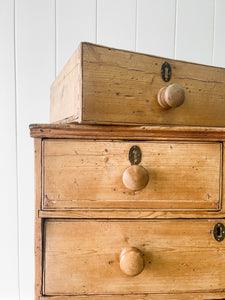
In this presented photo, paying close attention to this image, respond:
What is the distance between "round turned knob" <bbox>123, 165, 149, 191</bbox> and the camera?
0.57 m

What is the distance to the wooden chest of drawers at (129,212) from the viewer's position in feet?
1.92

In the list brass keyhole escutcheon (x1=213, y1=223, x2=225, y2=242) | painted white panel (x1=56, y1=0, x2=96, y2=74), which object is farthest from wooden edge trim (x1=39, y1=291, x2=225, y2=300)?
painted white panel (x1=56, y1=0, x2=96, y2=74)

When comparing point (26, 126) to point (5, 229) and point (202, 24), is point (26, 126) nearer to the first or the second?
point (5, 229)

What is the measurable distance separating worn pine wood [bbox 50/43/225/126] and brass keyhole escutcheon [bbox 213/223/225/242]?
10.8 inches

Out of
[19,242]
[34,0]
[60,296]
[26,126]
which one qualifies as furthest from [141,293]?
[34,0]

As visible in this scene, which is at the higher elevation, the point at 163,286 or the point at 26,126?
the point at 26,126

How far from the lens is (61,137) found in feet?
1.90

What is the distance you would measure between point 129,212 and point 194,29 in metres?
0.88

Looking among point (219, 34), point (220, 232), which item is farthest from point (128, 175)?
point (219, 34)

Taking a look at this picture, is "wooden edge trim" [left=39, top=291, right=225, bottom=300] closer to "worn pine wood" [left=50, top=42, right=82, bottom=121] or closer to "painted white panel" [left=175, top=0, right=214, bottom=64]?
"worn pine wood" [left=50, top=42, right=82, bottom=121]

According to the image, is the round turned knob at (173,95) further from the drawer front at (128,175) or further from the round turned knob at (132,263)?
the round turned knob at (132,263)

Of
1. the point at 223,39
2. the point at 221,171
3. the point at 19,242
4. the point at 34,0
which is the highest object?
the point at 34,0

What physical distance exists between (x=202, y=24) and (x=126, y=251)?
38.9 inches

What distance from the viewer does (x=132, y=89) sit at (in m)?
0.62
